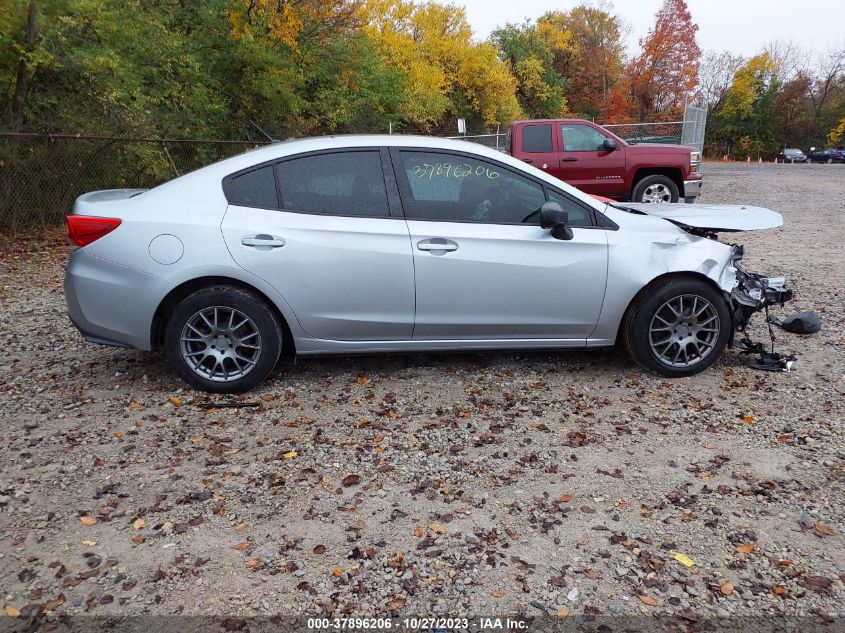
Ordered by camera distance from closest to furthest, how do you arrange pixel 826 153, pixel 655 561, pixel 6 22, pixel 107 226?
pixel 655 561 < pixel 107 226 < pixel 6 22 < pixel 826 153

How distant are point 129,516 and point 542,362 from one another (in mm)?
3211

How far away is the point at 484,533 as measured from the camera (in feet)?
10.3

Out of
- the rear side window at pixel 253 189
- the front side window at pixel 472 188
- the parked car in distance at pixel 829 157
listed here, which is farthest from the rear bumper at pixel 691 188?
the parked car in distance at pixel 829 157

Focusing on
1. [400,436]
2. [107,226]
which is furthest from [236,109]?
[400,436]

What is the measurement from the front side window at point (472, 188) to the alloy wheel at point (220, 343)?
58.8 inches

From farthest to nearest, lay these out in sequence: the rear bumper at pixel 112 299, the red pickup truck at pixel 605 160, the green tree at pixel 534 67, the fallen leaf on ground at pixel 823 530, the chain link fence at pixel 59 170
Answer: the green tree at pixel 534 67 < the red pickup truck at pixel 605 160 < the chain link fence at pixel 59 170 < the rear bumper at pixel 112 299 < the fallen leaf on ground at pixel 823 530

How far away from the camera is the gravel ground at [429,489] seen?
2.76 m

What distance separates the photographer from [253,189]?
15.3ft

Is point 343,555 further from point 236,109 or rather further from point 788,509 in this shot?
point 236,109

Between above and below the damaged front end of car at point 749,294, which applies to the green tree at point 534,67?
above

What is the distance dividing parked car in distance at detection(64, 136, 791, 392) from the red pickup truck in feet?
26.2

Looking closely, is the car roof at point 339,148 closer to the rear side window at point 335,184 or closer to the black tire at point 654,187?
the rear side window at point 335,184

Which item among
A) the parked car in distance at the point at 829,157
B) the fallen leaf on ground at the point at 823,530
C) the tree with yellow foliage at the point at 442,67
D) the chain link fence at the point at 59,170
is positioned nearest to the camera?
the fallen leaf on ground at the point at 823,530

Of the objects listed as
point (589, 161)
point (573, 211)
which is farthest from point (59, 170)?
point (573, 211)
